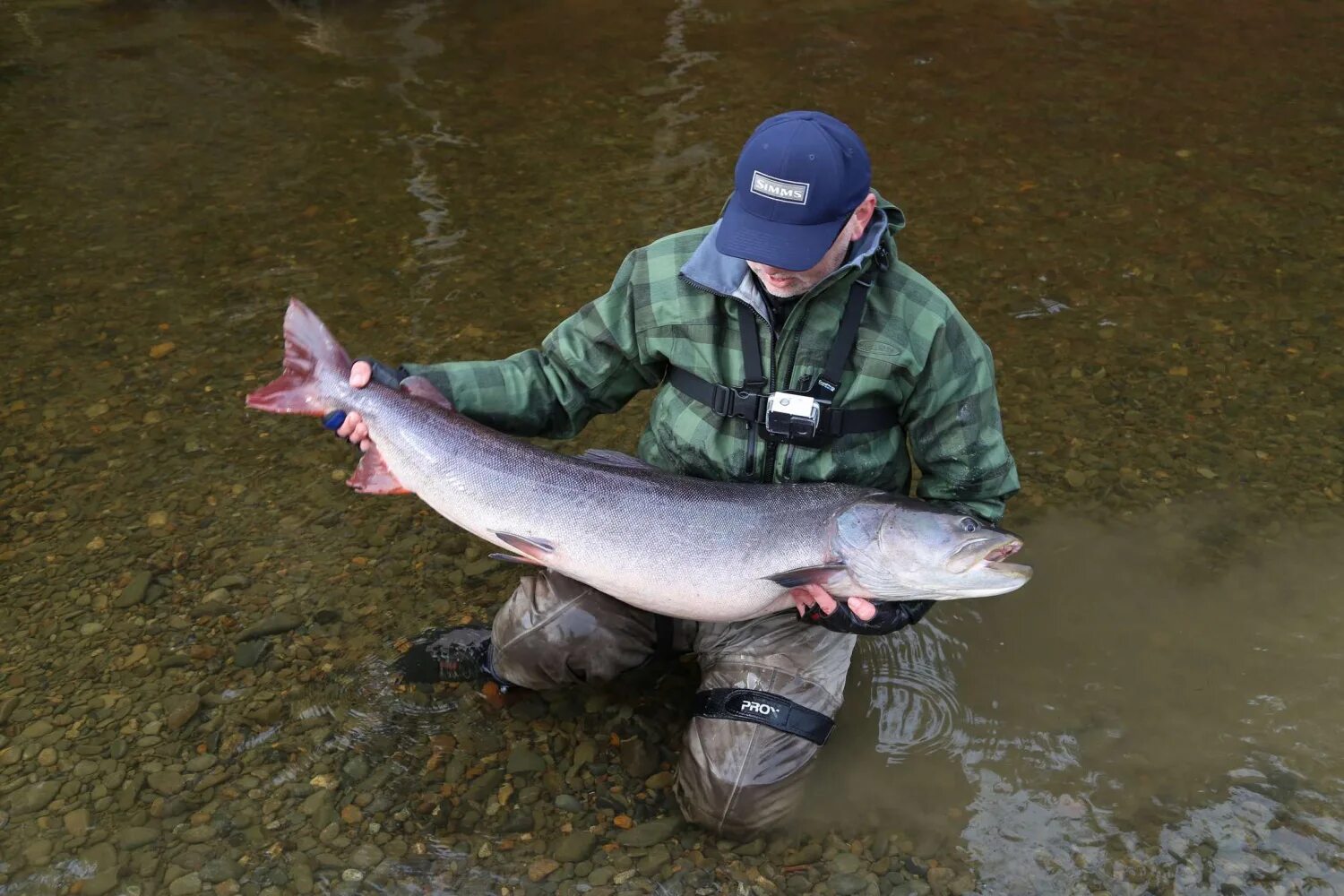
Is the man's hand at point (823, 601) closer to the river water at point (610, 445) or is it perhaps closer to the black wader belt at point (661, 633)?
the black wader belt at point (661, 633)

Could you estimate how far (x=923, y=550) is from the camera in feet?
10.6

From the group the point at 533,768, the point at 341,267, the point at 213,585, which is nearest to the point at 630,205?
the point at 341,267

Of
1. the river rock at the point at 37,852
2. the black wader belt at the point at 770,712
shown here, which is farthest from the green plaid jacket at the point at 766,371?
the river rock at the point at 37,852

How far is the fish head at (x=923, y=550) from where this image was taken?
3211mm

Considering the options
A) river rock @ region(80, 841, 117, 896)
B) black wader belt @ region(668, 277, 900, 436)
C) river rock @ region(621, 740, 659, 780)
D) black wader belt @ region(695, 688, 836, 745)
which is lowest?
river rock @ region(80, 841, 117, 896)

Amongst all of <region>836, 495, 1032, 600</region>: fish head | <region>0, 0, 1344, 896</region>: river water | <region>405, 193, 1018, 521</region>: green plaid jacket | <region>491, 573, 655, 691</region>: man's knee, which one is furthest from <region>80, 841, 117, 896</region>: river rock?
<region>836, 495, 1032, 600</region>: fish head

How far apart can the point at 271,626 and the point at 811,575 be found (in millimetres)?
2169

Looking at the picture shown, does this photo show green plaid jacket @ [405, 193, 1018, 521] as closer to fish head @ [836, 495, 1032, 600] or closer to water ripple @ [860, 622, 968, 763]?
fish head @ [836, 495, 1032, 600]

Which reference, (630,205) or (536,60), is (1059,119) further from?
(536,60)

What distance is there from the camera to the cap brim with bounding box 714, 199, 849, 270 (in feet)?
9.95

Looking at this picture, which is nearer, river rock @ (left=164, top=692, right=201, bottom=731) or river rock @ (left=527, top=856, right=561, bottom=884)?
river rock @ (left=527, top=856, right=561, bottom=884)

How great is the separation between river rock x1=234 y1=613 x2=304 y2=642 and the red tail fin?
1.05m

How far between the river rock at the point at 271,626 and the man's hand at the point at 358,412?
40.8 inches

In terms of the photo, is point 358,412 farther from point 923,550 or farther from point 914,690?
point 914,690
